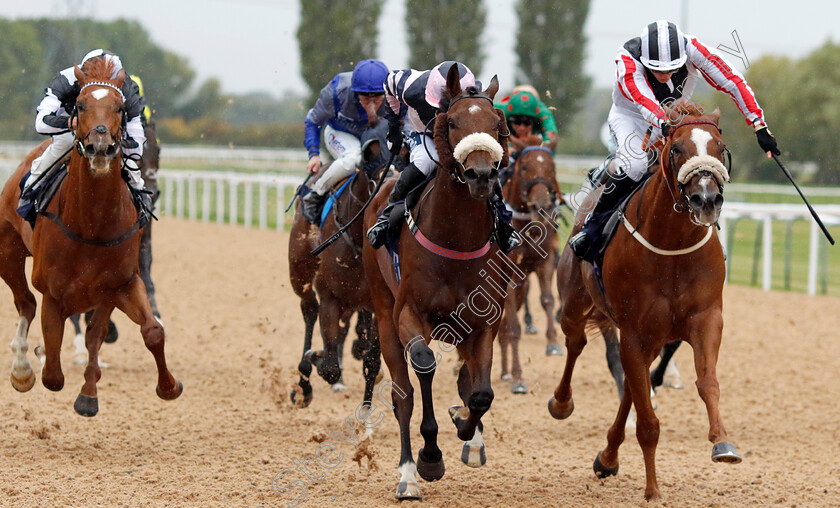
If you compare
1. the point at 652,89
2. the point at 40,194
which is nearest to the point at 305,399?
the point at 40,194

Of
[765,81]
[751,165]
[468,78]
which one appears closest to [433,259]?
[468,78]

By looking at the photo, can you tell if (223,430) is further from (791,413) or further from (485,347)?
(791,413)

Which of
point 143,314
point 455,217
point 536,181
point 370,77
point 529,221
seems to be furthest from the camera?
point 529,221

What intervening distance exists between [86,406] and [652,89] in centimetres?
350

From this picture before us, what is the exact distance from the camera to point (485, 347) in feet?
15.2

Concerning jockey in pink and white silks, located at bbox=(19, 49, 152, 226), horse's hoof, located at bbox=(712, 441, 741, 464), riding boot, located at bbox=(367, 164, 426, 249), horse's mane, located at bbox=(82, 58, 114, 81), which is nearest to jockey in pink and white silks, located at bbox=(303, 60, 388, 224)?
jockey in pink and white silks, located at bbox=(19, 49, 152, 226)

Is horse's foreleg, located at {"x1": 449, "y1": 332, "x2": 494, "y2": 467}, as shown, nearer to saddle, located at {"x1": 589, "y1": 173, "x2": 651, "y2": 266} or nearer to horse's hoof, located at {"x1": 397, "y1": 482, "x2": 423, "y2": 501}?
horse's hoof, located at {"x1": 397, "y1": 482, "x2": 423, "y2": 501}

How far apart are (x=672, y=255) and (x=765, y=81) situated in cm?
3048

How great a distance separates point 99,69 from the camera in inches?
206

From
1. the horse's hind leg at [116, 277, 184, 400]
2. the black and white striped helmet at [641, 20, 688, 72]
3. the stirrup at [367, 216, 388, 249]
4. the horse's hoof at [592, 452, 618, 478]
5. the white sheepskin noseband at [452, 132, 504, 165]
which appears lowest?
the horse's hoof at [592, 452, 618, 478]

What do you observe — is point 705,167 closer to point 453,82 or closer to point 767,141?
point 767,141

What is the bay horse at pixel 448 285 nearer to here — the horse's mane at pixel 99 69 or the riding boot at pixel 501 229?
the riding boot at pixel 501 229

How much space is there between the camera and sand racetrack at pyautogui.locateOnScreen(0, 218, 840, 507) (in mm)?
4832

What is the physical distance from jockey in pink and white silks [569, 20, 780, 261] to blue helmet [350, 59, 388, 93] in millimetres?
1412
